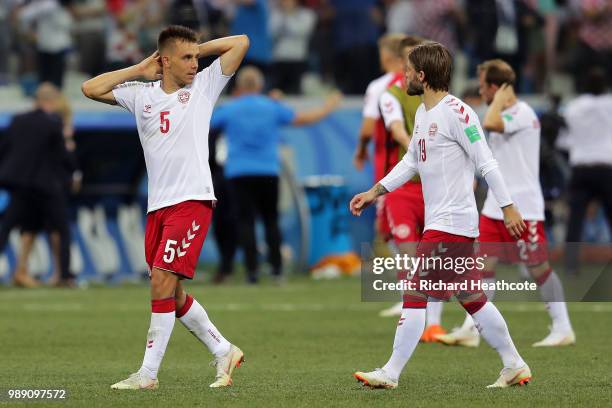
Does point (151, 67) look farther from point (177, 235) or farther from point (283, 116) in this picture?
point (283, 116)

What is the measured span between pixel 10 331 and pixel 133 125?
23.5 feet

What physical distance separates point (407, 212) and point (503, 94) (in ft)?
4.79

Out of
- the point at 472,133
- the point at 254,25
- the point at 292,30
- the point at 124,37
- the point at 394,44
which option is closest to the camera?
the point at 472,133

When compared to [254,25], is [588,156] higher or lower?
lower

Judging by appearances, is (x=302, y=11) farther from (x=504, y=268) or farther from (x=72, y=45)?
(x=504, y=268)

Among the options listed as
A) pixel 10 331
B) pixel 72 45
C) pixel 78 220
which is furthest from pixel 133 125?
pixel 10 331

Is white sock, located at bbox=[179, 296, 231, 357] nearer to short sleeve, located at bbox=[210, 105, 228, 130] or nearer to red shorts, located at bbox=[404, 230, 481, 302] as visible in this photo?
red shorts, located at bbox=[404, 230, 481, 302]

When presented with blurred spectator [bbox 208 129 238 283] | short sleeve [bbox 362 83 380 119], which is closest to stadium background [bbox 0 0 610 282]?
blurred spectator [bbox 208 129 238 283]

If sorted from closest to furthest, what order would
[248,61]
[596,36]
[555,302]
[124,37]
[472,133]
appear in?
[472,133] < [555,302] < [124,37] < [248,61] < [596,36]

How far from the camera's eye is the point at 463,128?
8.41 metres

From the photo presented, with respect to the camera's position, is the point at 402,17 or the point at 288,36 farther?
the point at 288,36

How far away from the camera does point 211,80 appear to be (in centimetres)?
882

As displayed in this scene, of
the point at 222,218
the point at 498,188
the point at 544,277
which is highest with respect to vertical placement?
the point at 498,188

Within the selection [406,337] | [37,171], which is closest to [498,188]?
[406,337]
